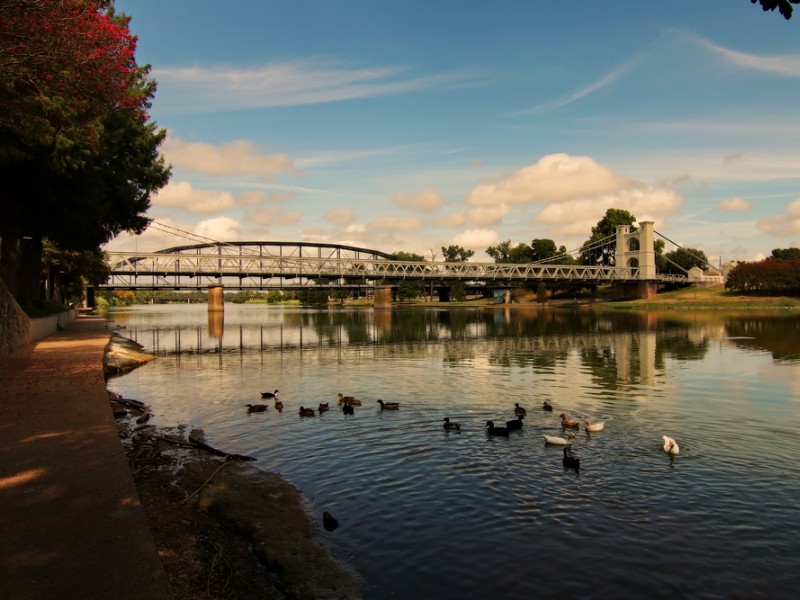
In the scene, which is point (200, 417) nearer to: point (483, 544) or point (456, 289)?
point (483, 544)

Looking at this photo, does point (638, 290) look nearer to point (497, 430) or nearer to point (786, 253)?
point (786, 253)

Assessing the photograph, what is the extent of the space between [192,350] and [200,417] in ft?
96.3

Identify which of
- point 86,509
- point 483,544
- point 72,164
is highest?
point 72,164

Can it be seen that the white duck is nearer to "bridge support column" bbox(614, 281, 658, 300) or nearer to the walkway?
the walkway

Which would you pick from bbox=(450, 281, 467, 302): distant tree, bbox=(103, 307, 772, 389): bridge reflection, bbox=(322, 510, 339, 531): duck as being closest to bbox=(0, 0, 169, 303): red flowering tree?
bbox=(103, 307, 772, 389): bridge reflection

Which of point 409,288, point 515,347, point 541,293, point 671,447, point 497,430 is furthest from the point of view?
point 409,288

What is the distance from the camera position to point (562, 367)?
34156mm

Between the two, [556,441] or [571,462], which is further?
[556,441]

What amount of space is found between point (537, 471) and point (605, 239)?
573ft

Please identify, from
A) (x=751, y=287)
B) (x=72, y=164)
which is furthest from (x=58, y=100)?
(x=751, y=287)

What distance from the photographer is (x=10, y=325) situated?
98.8 ft

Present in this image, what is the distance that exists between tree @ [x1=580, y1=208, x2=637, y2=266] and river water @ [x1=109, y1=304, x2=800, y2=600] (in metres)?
149

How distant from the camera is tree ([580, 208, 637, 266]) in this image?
175 meters

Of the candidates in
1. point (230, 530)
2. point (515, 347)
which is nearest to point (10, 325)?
point (230, 530)
